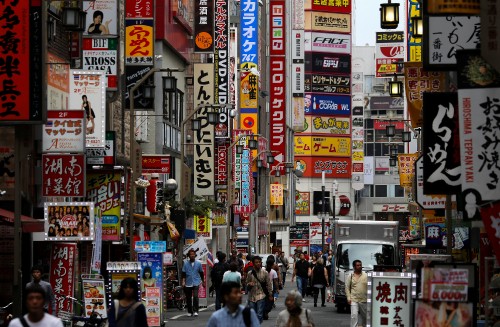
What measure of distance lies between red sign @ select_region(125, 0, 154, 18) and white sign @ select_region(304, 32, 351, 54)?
340ft

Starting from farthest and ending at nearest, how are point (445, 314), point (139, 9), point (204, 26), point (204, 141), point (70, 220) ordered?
1. point (204, 26)
2. point (204, 141)
3. point (139, 9)
4. point (70, 220)
5. point (445, 314)

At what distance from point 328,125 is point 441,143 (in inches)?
4917

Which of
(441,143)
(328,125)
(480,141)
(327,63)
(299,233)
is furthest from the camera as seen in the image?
(327,63)

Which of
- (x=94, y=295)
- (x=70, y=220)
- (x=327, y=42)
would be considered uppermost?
(x=327, y=42)

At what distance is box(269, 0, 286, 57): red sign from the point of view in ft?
328

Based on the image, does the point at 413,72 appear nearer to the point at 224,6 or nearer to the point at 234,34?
the point at 224,6

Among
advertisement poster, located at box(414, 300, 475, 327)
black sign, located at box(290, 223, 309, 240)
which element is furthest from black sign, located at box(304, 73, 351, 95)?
advertisement poster, located at box(414, 300, 475, 327)

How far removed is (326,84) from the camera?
14675 centimetres

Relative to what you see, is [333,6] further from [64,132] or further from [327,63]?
[64,132]

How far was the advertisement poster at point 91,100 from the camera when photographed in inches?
1337

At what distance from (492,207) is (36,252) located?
775 inches

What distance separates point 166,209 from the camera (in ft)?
164

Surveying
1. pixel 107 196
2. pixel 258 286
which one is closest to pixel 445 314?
pixel 258 286

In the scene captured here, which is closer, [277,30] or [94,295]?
[94,295]
